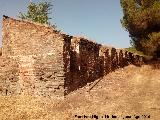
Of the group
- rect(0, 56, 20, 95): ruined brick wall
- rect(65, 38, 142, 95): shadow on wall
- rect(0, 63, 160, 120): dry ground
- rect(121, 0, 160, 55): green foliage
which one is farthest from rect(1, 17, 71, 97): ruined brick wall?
rect(121, 0, 160, 55): green foliage

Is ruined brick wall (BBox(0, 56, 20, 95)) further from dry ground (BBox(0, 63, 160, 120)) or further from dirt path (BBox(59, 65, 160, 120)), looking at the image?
dirt path (BBox(59, 65, 160, 120))

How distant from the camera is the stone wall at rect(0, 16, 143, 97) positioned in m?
14.4

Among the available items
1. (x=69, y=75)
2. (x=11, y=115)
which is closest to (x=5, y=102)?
(x=11, y=115)

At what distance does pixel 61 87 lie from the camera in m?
14.2

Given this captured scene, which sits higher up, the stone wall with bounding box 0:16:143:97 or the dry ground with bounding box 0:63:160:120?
the stone wall with bounding box 0:16:143:97

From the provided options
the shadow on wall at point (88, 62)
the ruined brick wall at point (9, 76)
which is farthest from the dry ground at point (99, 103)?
the ruined brick wall at point (9, 76)

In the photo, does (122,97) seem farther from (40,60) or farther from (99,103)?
(40,60)

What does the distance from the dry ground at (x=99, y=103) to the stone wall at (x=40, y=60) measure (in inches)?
27.0

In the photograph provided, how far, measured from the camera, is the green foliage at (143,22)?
19047mm

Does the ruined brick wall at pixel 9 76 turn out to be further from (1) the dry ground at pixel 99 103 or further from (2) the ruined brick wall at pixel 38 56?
(1) the dry ground at pixel 99 103

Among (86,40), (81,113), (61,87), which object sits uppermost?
(86,40)

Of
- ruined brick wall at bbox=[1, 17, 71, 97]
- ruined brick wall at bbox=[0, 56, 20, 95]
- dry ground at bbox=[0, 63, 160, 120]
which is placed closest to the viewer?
dry ground at bbox=[0, 63, 160, 120]

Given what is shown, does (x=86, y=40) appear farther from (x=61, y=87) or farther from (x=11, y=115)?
(x=11, y=115)

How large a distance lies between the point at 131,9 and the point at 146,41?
7.92 ft
